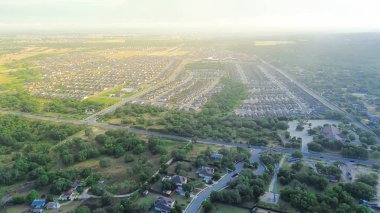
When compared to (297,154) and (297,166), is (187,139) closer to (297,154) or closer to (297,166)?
(297,154)

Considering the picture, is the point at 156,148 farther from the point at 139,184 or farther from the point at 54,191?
the point at 54,191

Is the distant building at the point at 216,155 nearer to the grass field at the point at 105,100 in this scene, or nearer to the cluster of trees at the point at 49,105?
the cluster of trees at the point at 49,105

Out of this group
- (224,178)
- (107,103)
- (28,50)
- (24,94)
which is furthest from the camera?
(28,50)

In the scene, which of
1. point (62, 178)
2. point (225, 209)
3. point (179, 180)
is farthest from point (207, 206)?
point (62, 178)

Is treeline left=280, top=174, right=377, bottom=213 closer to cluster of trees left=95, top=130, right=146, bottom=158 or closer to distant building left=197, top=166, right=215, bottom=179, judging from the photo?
distant building left=197, top=166, right=215, bottom=179

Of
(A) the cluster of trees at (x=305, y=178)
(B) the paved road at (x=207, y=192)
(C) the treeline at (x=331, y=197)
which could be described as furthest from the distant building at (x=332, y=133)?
(B) the paved road at (x=207, y=192)

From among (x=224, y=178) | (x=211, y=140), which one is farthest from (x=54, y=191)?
(x=211, y=140)

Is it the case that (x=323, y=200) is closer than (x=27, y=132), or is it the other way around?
(x=323, y=200)
